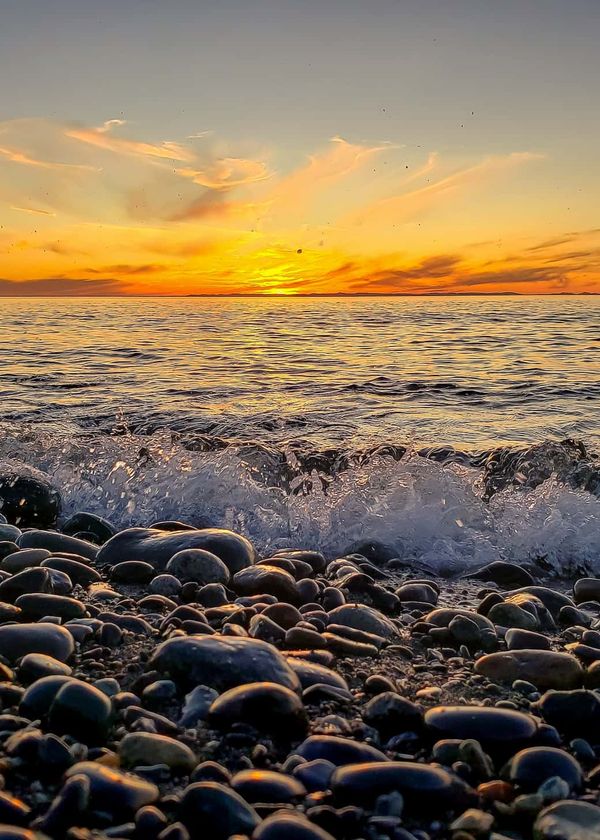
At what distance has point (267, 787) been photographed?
7.50ft

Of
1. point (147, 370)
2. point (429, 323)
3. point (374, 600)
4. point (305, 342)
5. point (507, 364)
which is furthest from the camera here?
point (429, 323)

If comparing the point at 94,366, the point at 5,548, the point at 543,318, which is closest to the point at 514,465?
the point at 5,548

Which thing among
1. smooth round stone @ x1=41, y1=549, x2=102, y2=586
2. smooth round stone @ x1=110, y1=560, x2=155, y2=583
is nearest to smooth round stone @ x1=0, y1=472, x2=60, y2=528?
smooth round stone @ x1=41, y1=549, x2=102, y2=586

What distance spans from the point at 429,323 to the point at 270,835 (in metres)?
32.0

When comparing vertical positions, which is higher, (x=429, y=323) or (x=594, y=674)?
(x=429, y=323)

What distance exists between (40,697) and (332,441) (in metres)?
7.10

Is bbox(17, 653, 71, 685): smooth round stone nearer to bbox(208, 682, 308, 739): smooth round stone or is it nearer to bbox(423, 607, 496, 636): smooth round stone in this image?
bbox(208, 682, 308, 739): smooth round stone

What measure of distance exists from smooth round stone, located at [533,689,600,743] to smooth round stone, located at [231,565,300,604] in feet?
5.55

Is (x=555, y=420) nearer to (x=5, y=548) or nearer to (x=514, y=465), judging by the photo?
(x=514, y=465)

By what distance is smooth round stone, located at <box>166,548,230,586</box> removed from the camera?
4469mm

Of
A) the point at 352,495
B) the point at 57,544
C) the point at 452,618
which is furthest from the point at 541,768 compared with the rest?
the point at 352,495

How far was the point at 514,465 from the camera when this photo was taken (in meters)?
7.99

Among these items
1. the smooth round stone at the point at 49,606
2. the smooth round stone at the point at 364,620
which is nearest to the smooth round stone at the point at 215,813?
the smooth round stone at the point at 364,620

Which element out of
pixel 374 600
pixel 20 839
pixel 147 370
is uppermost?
pixel 147 370
